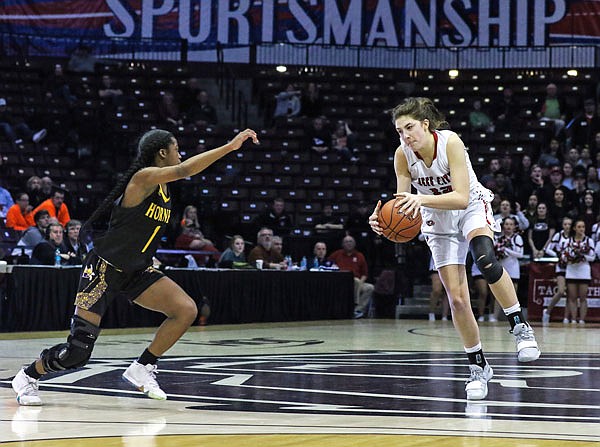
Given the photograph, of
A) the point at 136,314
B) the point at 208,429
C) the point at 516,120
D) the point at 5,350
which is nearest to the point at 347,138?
the point at 516,120

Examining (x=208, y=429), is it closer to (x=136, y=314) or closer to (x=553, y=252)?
(x=136, y=314)

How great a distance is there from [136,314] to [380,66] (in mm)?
14056

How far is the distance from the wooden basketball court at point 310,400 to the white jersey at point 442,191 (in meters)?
1.02

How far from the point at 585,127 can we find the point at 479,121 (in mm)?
2274

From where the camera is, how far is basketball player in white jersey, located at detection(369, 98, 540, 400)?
20.8 ft

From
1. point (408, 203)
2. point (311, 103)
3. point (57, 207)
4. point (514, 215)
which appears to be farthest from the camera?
point (311, 103)

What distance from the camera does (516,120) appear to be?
23.1 metres

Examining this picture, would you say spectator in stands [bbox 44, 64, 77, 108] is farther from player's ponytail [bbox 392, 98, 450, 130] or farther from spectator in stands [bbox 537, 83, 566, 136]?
player's ponytail [bbox 392, 98, 450, 130]

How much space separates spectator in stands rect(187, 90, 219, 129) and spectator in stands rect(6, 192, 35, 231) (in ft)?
24.3

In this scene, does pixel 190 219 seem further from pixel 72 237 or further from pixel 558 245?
pixel 558 245

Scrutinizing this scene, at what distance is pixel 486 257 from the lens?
21.0 ft

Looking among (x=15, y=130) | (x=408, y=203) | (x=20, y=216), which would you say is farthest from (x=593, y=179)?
(x=408, y=203)

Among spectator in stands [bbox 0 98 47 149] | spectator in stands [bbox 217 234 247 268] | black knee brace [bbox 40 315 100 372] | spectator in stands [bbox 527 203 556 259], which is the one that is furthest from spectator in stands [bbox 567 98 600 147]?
black knee brace [bbox 40 315 100 372]

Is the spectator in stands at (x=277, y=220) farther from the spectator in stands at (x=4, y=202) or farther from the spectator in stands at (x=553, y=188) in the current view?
the spectator in stands at (x=553, y=188)
